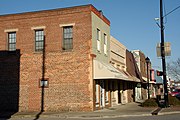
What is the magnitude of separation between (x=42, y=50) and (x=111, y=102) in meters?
8.75

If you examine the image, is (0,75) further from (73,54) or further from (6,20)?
(73,54)

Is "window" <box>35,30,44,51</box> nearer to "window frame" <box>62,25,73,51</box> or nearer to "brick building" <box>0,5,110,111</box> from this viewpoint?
"brick building" <box>0,5,110,111</box>

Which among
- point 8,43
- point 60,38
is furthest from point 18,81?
point 60,38

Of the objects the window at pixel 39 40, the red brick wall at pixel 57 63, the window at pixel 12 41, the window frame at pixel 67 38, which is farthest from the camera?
the window at pixel 12 41

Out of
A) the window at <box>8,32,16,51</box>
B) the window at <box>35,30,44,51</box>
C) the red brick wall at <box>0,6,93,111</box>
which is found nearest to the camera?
the red brick wall at <box>0,6,93,111</box>

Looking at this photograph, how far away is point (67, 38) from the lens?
25.1 meters

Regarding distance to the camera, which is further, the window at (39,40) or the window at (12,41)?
the window at (12,41)

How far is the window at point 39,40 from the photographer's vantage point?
84.5 ft

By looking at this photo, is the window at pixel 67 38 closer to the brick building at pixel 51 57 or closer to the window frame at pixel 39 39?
the brick building at pixel 51 57

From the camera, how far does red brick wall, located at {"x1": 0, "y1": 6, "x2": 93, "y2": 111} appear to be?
24078 mm

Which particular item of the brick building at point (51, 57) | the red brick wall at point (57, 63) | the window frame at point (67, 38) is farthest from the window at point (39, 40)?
the window frame at point (67, 38)

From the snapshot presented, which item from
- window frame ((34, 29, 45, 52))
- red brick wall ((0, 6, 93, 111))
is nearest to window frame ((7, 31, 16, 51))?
red brick wall ((0, 6, 93, 111))

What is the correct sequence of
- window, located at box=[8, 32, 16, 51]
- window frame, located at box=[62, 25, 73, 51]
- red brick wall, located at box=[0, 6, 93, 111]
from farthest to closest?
window, located at box=[8, 32, 16, 51] → window frame, located at box=[62, 25, 73, 51] → red brick wall, located at box=[0, 6, 93, 111]

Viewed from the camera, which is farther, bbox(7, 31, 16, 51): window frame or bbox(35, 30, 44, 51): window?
bbox(7, 31, 16, 51): window frame
